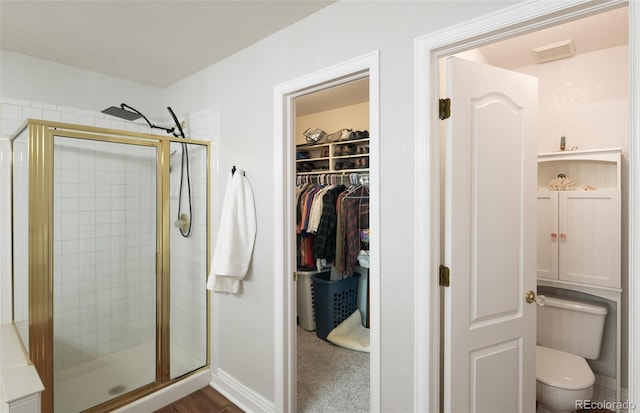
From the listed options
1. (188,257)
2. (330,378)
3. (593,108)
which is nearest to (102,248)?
(188,257)

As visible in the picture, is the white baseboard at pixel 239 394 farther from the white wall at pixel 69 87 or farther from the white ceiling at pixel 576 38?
the white ceiling at pixel 576 38

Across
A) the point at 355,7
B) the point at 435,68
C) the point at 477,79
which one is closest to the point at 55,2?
the point at 355,7

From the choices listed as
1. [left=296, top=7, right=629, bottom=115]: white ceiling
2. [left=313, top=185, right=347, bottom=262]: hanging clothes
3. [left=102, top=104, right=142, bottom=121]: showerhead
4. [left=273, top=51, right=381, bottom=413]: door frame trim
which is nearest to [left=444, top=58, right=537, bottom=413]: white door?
[left=296, top=7, right=629, bottom=115]: white ceiling

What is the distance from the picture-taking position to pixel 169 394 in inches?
86.7

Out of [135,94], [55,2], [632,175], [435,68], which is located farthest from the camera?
[135,94]

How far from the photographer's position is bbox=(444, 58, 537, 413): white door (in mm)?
1424

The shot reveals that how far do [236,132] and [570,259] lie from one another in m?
2.42

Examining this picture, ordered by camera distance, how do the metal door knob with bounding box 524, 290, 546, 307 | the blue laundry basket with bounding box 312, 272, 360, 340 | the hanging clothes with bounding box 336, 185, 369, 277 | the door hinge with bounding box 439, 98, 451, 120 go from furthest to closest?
the blue laundry basket with bounding box 312, 272, 360, 340
the hanging clothes with bounding box 336, 185, 369, 277
the metal door knob with bounding box 524, 290, 546, 307
the door hinge with bounding box 439, 98, 451, 120

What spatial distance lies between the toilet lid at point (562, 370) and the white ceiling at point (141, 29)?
2.37 meters

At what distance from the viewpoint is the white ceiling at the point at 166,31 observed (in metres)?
1.68

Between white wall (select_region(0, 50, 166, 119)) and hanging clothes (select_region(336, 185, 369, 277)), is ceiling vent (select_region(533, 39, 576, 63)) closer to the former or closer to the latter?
hanging clothes (select_region(336, 185, 369, 277))

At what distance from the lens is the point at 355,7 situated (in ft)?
5.14

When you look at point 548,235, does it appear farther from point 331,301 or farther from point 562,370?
point 331,301

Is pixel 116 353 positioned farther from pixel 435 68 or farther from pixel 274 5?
pixel 435 68
